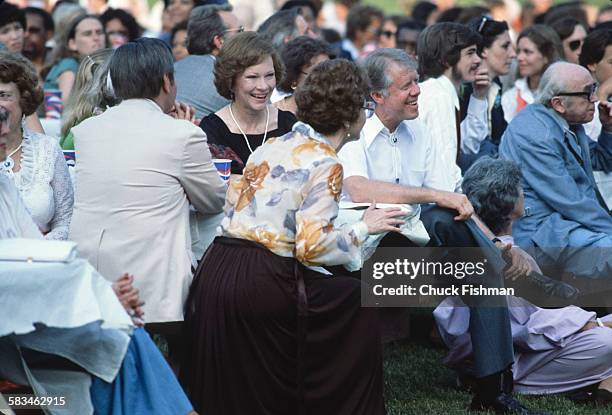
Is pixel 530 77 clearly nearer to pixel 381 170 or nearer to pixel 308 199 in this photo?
pixel 381 170

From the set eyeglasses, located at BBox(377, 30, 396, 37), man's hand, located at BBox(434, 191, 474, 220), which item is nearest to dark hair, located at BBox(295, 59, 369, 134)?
man's hand, located at BBox(434, 191, 474, 220)

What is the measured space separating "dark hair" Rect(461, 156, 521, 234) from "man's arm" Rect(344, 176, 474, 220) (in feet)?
1.19

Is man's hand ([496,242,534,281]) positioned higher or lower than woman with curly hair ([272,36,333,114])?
lower

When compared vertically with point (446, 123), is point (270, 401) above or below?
below

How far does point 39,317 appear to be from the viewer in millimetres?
4000

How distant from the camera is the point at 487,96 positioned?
841 centimetres

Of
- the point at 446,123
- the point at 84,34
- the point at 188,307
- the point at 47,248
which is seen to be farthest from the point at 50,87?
the point at 47,248

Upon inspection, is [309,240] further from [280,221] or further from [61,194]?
[61,194]

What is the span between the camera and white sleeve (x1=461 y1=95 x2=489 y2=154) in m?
7.97

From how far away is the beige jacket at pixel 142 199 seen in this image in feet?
15.9

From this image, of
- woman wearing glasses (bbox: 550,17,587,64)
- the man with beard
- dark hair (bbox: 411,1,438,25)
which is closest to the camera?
the man with beard

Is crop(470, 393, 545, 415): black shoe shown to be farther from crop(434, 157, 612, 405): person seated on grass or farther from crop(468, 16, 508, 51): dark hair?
crop(468, 16, 508, 51): dark hair

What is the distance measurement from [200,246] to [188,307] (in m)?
0.49

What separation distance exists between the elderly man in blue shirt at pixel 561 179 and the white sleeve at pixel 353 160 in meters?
1.36
